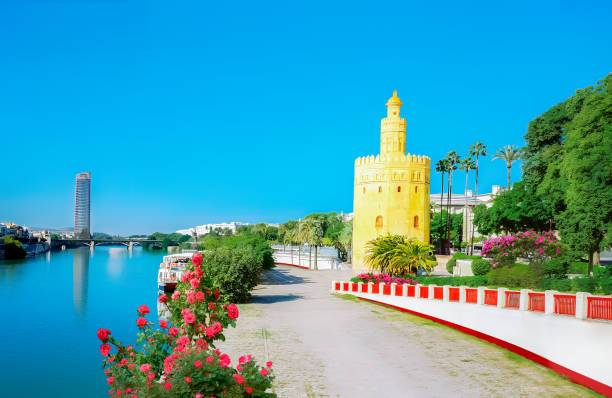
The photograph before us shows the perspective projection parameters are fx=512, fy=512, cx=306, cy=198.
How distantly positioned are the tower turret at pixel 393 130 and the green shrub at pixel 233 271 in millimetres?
21252

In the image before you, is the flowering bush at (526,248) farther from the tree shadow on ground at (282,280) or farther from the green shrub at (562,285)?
the tree shadow on ground at (282,280)

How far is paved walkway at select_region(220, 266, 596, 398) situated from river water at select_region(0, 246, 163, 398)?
26.3 ft

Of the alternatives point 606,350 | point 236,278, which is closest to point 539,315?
point 606,350

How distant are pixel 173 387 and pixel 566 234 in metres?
24.8

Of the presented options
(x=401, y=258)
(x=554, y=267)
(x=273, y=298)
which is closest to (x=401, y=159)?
(x=401, y=258)

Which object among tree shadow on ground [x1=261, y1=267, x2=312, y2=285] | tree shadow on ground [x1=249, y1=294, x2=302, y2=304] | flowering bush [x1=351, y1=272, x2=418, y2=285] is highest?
flowering bush [x1=351, y1=272, x2=418, y2=285]

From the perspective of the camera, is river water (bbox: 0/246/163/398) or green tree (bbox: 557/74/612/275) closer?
river water (bbox: 0/246/163/398)

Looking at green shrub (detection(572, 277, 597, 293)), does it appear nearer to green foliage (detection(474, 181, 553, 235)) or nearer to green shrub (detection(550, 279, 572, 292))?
green shrub (detection(550, 279, 572, 292))

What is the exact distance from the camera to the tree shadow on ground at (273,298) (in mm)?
31812

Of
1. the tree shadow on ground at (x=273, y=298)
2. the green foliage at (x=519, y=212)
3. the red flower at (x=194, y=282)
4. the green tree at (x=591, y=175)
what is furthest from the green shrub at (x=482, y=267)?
the red flower at (x=194, y=282)

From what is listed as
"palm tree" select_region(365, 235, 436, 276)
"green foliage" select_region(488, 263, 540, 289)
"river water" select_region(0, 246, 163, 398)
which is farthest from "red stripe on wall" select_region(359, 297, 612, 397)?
"river water" select_region(0, 246, 163, 398)

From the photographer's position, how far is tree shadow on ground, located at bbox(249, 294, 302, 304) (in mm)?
31812

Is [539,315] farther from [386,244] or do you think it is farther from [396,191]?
[396,191]

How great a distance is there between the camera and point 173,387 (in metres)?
6.87
